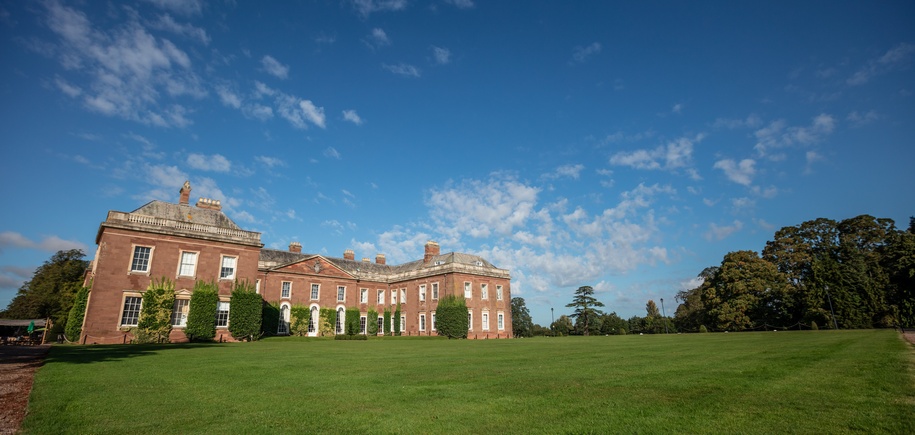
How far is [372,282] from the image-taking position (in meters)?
49.2

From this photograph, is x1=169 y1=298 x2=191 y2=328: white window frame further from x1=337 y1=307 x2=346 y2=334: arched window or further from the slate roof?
x1=337 y1=307 x2=346 y2=334: arched window

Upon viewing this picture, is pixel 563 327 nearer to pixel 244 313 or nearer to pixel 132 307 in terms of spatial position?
pixel 244 313

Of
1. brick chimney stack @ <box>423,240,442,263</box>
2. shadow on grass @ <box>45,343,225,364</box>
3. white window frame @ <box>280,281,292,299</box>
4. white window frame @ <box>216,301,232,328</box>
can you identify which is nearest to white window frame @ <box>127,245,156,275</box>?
white window frame @ <box>216,301,232,328</box>

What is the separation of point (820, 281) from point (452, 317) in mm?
36297

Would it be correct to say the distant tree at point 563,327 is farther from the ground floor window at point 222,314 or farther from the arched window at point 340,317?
the ground floor window at point 222,314

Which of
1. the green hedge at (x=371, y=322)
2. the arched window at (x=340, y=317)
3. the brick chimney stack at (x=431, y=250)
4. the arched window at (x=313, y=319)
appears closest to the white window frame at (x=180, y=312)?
Answer: the arched window at (x=313, y=319)

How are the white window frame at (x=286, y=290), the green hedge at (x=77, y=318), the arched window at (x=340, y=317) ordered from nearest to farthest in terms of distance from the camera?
1. the green hedge at (x=77, y=318)
2. the white window frame at (x=286, y=290)
3. the arched window at (x=340, y=317)

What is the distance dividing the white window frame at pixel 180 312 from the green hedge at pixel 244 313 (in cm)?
265

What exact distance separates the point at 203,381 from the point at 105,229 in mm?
24895

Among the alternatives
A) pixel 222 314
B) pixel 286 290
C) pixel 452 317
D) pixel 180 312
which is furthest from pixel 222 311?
pixel 452 317

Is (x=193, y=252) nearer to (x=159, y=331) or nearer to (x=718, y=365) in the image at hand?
(x=159, y=331)

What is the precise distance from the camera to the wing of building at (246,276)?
1054 inches

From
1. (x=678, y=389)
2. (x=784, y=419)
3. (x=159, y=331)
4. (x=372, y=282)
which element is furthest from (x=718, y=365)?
(x=372, y=282)

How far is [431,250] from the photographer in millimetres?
50062
